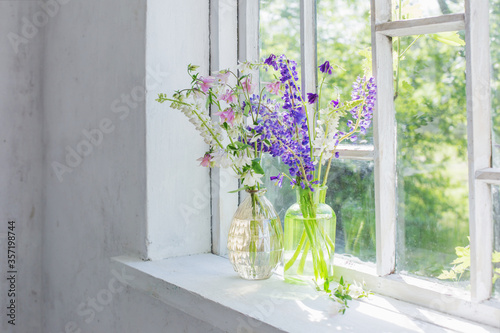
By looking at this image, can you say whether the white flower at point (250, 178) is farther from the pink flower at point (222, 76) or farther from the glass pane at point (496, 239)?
the glass pane at point (496, 239)

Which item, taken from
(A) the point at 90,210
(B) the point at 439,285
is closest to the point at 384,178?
(B) the point at 439,285

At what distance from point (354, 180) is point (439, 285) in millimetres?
279

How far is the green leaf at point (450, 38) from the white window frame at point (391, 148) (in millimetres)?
15

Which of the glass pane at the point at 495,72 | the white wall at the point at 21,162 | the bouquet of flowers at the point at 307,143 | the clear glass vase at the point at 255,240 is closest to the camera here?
the glass pane at the point at 495,72

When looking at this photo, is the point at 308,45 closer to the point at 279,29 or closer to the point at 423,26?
the point at 279,29

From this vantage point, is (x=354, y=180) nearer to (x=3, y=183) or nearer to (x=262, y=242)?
(x=262, y=242)

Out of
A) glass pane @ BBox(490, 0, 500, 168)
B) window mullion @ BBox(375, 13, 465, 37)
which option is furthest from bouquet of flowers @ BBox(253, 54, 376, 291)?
glass pane @ BBox(490, 0, 500, 168)

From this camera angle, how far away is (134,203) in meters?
1.31

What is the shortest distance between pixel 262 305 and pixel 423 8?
65cm

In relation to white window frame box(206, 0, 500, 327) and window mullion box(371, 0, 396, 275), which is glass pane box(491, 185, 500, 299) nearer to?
white window frame box(206, 0, 500, 327)

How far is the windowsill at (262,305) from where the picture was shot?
85 centimetres

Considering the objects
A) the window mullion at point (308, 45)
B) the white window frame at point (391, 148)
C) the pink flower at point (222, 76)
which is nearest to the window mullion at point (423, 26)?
the white window frame at point (391, 148)

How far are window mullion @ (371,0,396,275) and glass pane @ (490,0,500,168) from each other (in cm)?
20

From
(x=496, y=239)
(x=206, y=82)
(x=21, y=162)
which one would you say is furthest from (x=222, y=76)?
(x=21, y=162)
